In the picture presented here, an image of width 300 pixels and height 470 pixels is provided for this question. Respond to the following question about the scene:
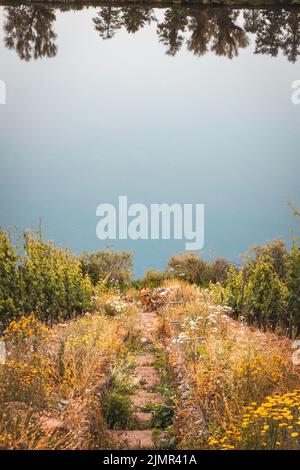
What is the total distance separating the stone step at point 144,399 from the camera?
515 centimetres

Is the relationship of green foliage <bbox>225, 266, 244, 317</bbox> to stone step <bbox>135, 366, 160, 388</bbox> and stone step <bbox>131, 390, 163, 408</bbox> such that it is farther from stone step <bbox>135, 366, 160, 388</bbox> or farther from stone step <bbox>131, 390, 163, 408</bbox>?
stone step <bbox>131, 390, 163, 408</bbox>

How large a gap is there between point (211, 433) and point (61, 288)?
563 cm

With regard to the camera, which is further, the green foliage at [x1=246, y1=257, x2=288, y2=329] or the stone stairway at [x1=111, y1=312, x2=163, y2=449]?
the green foliage at [x1=246, y1=257, x2=288, y2=329]

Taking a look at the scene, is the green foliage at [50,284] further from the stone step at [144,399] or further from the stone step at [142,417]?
the stone step at [142,417]

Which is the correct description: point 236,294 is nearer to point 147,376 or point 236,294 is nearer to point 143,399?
point 147,376

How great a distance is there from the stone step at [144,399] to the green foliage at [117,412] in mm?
330

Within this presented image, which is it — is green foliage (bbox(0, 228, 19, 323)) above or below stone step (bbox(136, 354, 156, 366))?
above

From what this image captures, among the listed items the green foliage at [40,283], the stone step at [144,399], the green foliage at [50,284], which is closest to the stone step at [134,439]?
the stone step at [144,399]

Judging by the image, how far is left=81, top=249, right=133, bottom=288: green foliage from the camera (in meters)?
13.8

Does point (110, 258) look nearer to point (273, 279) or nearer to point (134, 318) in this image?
point (134, 318)

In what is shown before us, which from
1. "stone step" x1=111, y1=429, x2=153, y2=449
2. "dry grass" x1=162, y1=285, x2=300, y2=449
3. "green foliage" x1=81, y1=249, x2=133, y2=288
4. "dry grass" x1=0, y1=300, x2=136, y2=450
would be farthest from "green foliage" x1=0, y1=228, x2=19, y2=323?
"green foliage" x1=81, y1=249, x2=133, y2=288

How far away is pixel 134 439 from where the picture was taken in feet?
13.9

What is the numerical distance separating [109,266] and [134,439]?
32.9 feet
